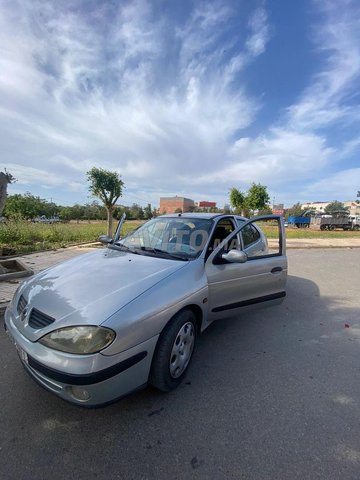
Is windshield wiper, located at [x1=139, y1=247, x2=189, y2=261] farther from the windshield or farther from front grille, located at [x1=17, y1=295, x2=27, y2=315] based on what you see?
front grille, located at [x1=17, y1=295, x2=27, y2=315]

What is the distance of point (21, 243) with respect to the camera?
1119 centimetres

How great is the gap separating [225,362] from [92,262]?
1.86m

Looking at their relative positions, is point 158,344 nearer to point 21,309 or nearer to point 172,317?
point 172,317

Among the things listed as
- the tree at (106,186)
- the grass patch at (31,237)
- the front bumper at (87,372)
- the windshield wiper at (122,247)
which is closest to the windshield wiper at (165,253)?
the windshield wiper at (122,247)

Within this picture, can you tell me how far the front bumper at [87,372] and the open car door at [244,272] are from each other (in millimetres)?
1196

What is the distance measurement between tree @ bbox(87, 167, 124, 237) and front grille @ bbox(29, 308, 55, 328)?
474 inches

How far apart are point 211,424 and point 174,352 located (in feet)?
1.96

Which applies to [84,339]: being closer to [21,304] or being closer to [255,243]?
[21,304]

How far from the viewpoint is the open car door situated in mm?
2875

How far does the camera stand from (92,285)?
88.5 inches

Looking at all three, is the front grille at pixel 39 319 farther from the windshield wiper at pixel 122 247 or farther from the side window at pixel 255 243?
the side window at pixel 255 243

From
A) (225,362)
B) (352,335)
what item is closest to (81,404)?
(225,362)

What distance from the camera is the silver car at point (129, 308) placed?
5.81 feet

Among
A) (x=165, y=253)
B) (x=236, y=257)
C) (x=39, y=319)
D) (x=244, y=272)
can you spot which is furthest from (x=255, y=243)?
(x=39, y=319)
